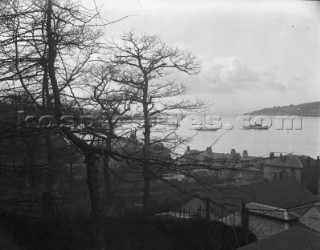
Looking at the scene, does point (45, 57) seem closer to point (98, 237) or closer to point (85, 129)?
point (85, 129)

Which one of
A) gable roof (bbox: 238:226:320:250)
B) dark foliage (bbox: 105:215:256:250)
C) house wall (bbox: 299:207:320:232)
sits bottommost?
house wall (bbox: 299:207:320:232)

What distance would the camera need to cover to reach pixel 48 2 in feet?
6.88

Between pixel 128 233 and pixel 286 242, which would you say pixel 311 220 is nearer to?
pixel 286 242

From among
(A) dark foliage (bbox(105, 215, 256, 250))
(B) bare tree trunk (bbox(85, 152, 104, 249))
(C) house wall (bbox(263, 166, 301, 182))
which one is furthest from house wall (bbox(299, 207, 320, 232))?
(C) house wall (bbox(263, 166, 301, 182))

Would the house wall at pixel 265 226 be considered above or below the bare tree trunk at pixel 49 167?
below

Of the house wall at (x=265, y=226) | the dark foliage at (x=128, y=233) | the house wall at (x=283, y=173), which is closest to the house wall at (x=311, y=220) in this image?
the house wall at (x=265, y=226)

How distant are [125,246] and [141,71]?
4.63 meters

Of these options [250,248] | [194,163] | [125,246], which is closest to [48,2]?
[194,163]

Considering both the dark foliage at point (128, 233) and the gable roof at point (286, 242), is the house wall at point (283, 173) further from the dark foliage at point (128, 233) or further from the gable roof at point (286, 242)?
the dark foliage at point (128, 233)

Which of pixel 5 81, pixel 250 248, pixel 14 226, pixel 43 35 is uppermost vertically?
pixel 43 35

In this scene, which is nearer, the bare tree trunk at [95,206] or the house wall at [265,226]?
the bare tree trunk at [95,206]

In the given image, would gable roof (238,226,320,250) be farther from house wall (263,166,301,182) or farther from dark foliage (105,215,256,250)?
house wall (263,166,301,182)

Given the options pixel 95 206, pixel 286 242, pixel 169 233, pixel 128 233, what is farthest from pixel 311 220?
pixel 95 206

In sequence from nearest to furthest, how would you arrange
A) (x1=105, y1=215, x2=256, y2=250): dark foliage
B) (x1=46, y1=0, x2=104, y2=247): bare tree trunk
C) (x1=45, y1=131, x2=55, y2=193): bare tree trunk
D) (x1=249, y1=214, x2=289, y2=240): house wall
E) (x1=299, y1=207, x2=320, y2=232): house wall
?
(x1=46, y1=0, x2=104, y2=247): bare tree trunk, (x1=45, y1=131, x2=55, y2=193): bare tree trunk, (x1=105, y1=215, x2=256, y2=250): dark foliage, (x1=249, y1=214, x2=289, y2=240): house wall, (x1=299, y1=207, x2=320, y2=232): house wall
